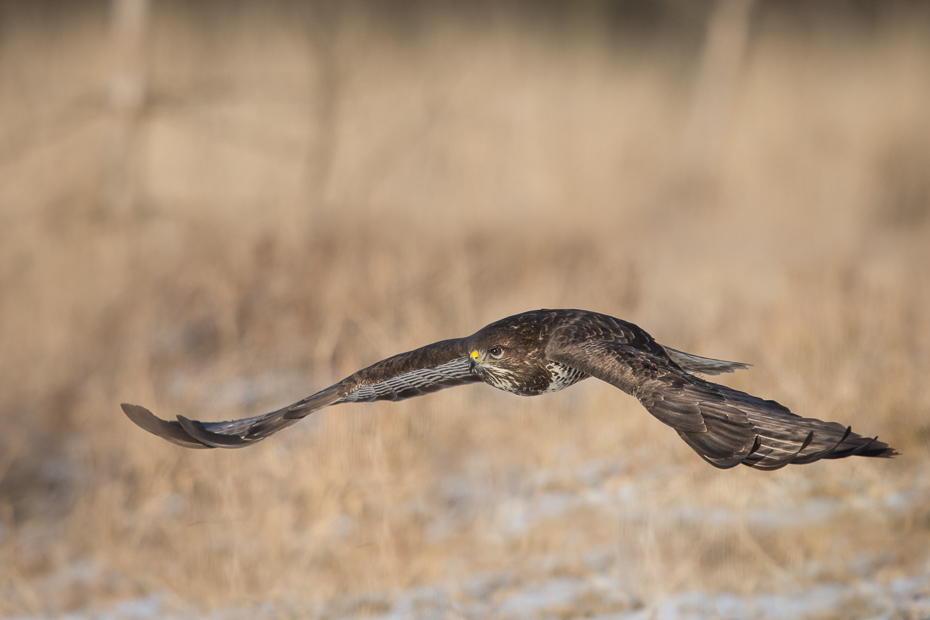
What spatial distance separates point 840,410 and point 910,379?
0.57 m

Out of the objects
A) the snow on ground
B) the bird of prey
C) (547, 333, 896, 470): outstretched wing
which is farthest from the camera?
the snow on ground

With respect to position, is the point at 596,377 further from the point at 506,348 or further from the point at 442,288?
the point at 442,288

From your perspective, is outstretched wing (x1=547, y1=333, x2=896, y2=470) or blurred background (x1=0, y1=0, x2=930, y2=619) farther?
blurred background (x1=0, y1=0, x2=930, y2=619)

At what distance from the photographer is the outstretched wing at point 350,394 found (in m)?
3.05

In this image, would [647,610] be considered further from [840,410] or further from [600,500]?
[840,410]

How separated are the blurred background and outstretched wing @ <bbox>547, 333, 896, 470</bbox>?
2099 millimetres

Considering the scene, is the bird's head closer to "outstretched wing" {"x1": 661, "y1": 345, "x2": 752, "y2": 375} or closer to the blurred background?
"outstretched wing" {"x1": 661, "y1": 345, "x2": 752, "y2": 375}

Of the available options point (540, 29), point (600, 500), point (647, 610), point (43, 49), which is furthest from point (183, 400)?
point (540, 29)

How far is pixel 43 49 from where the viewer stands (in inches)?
321

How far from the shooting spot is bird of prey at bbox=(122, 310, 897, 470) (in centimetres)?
253

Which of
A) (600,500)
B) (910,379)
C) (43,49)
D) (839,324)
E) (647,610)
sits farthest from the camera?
(43,49)

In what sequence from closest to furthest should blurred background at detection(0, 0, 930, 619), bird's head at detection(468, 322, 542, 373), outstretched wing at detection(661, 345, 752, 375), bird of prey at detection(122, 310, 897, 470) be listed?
bird of prey at detection(122, 310, 897, 470) < bird's head at detection(468, 322, 542, 373) < outstretched wing at detection(661, 345, 752, 375) < blurred background at detection(0, 0, 930, 619)

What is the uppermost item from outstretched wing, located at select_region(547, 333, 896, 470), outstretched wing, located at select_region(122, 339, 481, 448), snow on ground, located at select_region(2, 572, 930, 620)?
outstretched wing, located at select_region(122, 339, 481, 448)

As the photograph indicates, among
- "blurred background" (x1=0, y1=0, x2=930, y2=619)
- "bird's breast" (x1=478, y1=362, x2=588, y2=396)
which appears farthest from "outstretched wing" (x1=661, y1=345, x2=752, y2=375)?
"blurred background" (x1=0, y1=0, x2=930, y2=619)
